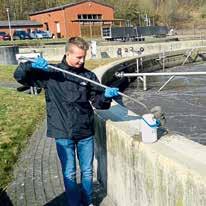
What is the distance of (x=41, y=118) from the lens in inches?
398

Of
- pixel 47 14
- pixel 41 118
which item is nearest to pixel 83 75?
pixel 41 118

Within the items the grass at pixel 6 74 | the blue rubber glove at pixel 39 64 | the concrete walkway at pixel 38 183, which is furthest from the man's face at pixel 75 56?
the grass at pixel 6 74

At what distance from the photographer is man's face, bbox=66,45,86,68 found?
4.12 m

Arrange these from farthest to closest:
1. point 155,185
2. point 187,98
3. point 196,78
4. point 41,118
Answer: point 196,78, point 187,98, point 41,118, point 155,185

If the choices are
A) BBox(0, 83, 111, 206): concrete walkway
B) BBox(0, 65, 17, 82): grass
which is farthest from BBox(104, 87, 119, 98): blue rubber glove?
BBox(0, 65, 17, 82): grass

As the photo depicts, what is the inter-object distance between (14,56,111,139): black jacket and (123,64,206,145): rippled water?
240 inches

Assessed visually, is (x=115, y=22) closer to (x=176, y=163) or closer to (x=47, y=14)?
(x=47, y=14)

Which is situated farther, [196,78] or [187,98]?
[196,78]

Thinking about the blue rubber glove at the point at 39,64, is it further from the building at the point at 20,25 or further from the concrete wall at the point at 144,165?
the building at the point at 20,25

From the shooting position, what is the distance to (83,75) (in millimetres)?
4355

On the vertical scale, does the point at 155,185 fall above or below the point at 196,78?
above

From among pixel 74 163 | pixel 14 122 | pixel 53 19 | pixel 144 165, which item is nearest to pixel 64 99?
pixel 74 163

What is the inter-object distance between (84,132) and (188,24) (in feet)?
289

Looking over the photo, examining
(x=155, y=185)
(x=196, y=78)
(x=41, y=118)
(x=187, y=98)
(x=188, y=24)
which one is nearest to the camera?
(x=155, y=185)
